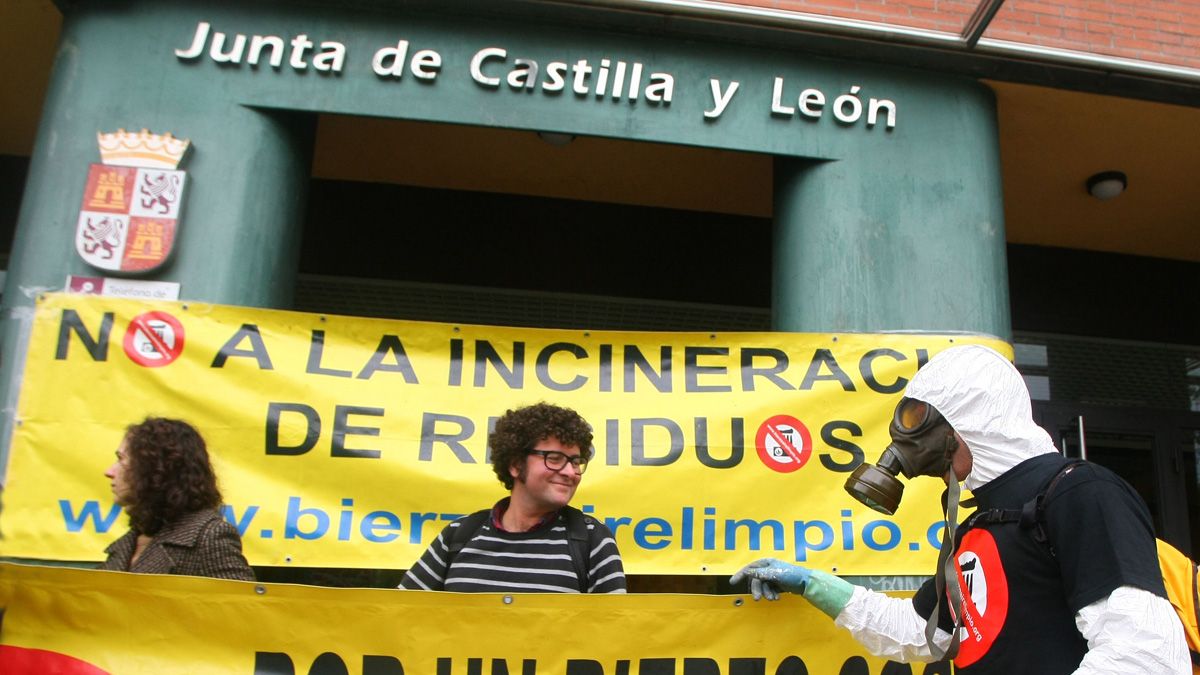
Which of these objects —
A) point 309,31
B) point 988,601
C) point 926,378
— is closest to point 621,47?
point 309,31

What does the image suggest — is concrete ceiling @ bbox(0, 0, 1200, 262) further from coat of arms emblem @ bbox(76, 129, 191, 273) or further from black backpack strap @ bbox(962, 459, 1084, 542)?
black backpack strap @ bbox(962, 459, 1084, 542)

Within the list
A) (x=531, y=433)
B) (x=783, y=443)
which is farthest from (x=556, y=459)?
(x=783, y=443)

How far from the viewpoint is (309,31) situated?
15.3ft

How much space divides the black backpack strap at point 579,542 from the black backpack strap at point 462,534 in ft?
0.96

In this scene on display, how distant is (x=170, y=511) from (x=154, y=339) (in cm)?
84

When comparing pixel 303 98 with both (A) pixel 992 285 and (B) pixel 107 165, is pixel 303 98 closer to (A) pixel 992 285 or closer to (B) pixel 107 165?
(B) pixel 107 165

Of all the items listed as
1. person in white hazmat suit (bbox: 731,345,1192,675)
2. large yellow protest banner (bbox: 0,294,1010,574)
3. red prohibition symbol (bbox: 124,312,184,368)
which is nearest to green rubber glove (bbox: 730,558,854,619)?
person in white hazmat suit (bbox: 731,345,1192,675)

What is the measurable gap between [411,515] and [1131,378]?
19.7 ft

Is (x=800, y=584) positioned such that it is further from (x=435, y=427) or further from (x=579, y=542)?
(x=435, y=427)

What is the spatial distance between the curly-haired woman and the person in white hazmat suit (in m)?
1.88

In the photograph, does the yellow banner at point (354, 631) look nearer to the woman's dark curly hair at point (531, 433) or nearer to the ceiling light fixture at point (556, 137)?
the woman's dark curly hair at point (531, 433)

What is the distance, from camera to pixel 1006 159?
19.8 feet

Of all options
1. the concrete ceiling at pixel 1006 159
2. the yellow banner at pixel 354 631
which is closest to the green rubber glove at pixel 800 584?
the yellow banner at pixel 354 631

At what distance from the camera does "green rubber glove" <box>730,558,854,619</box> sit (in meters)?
2.77
